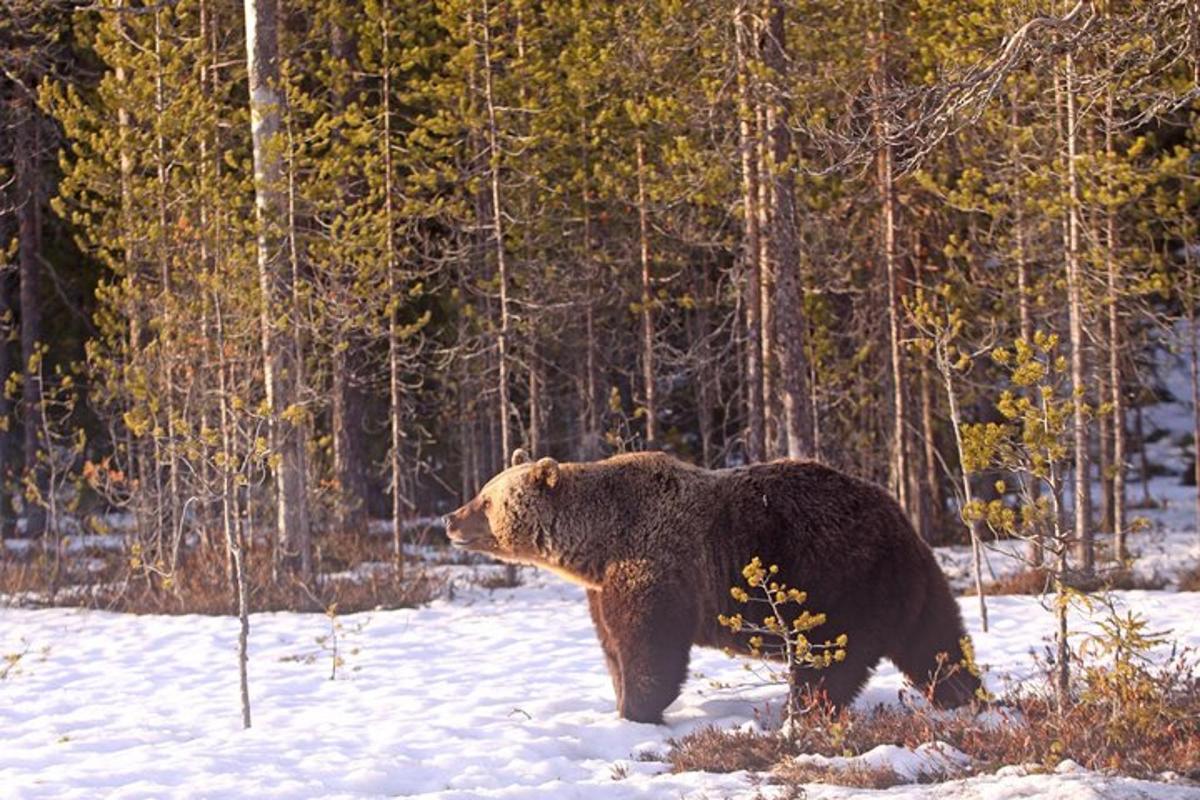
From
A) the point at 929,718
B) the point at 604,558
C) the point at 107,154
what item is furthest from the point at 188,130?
the point at 929,718

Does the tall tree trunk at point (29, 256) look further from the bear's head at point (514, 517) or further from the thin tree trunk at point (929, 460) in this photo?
the bear's head at point (514, 517)

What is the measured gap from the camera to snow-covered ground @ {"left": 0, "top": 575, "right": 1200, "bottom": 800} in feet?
23.0

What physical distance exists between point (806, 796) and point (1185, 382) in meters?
32.5

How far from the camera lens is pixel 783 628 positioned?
24.4 ft

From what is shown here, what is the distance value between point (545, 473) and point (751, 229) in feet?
28.2

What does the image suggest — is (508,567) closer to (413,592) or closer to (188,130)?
(413,592)

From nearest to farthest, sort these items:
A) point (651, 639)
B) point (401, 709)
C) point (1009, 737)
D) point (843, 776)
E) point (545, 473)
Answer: point (843, 776) → point (1009, 737) → point (651, 639) → point (545, 473) → point (401, 709)

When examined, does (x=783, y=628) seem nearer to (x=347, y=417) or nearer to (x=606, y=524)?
(x=606, y=524)

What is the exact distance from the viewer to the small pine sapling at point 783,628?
733 cm

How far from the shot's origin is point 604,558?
8.47 metres

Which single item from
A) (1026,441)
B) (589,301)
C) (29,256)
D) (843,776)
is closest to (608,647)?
(843,776)

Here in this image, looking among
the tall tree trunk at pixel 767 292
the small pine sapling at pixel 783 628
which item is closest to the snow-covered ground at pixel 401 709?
the small pine sapling at pixel 783 628

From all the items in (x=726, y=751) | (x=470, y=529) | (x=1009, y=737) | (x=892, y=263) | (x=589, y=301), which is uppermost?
(x=892, y=263)

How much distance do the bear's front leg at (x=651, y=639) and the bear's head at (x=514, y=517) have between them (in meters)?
0.68
